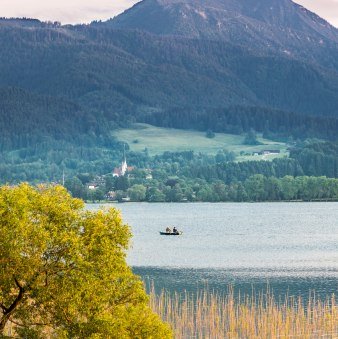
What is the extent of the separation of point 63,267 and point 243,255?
84.8 meters

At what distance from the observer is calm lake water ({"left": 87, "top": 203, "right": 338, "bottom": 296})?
293 feet

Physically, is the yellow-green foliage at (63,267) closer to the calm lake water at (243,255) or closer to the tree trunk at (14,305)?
the tree trunk at (14,305)

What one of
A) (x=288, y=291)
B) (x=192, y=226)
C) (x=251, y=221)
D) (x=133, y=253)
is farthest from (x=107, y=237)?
(x=251, y=221)

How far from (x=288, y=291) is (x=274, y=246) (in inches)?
2110

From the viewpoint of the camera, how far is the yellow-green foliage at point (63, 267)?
35.0m

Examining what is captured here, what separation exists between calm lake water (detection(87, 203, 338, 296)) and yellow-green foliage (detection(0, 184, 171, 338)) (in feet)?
141

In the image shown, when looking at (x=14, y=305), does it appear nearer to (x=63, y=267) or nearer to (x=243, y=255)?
(x=63, y=267)

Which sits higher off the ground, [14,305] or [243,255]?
[14,305]

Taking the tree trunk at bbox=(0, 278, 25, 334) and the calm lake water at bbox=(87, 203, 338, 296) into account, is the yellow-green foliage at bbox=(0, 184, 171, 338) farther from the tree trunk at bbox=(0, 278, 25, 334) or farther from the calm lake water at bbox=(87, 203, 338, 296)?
the calm lake water at bbox=(87, 203, 338, 296)

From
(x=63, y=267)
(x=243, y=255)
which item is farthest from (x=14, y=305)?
(x=243, y=255)

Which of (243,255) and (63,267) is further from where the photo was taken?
(243,255)

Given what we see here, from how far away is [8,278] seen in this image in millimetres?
35281

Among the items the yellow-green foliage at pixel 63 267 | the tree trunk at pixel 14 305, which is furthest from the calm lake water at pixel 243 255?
the tree trunk at pixel 14 305

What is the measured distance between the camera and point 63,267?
35.6 meters
